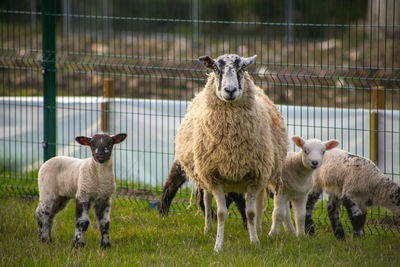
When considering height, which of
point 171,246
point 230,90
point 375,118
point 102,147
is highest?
point 230,90

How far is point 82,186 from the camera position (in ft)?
19.4

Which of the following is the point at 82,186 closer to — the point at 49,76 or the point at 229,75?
the point at 229,75

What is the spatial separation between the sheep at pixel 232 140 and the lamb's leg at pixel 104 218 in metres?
1.02

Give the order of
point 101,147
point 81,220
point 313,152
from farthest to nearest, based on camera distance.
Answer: point 313,152, point 81,220, point 101,147

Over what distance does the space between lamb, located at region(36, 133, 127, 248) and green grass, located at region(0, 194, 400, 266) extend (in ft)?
0.72

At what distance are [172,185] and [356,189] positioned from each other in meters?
2.42

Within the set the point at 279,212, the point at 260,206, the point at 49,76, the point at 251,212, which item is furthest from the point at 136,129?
the point at 251,212

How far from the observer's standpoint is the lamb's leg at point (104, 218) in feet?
19.6

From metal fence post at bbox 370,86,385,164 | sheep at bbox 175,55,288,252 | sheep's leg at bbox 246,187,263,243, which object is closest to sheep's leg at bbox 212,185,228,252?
sheep at bbox 175,55,288,252

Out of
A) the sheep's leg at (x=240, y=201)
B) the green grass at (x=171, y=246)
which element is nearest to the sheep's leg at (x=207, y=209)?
the green grass at (x=171, y=246)

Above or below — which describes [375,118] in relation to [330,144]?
above

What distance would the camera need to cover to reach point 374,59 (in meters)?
16.9

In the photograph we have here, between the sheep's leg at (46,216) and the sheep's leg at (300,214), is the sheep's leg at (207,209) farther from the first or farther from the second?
the sheep's leg at (46,216)

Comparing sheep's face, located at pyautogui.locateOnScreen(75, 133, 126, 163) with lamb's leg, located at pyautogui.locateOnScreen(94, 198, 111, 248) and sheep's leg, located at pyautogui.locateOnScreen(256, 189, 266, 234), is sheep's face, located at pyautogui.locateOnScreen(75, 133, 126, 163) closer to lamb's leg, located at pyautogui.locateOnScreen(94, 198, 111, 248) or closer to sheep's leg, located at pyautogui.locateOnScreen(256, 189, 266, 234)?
lamb's leg, located at pyautogui.locateOnScreen(94, 198, 111, 248)
